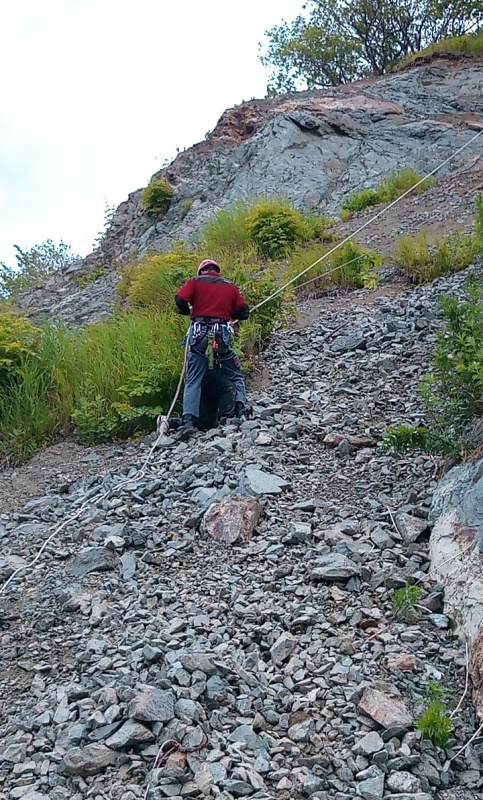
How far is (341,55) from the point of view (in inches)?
865

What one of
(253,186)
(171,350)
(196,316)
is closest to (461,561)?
(196,316)

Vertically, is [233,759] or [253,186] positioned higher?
[253,186]

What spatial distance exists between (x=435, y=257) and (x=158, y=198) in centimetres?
860

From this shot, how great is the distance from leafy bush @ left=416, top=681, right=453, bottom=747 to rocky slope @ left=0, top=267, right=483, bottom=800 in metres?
0.04

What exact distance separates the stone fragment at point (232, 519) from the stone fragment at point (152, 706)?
1494 mm

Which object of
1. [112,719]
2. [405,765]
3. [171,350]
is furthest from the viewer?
[171,350]

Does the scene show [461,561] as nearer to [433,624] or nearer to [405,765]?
[433,624]

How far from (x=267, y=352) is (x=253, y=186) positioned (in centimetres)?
846

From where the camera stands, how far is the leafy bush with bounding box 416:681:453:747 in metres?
3.07

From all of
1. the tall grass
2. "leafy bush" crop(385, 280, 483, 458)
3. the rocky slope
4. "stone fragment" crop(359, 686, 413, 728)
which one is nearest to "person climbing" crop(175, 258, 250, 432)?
the rocky slope

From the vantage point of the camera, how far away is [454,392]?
200 inches

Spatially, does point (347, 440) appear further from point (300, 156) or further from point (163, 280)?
point (300, 156)

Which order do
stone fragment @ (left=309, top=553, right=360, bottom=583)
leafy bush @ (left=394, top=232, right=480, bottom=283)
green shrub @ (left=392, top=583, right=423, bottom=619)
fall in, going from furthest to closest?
leafy bush @ (left=394, top=232, right=480, bottom=283) < stone fragment @ (left=309, top=553, right=360, bottom=583) < green shrub @ (left=392, top=583, right=423, bottom=619)

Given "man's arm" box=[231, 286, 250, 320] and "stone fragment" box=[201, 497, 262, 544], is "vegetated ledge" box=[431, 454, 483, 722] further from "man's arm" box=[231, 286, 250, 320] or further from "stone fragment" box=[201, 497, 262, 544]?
"man's arm" box=[231, 286, 250, 320]
